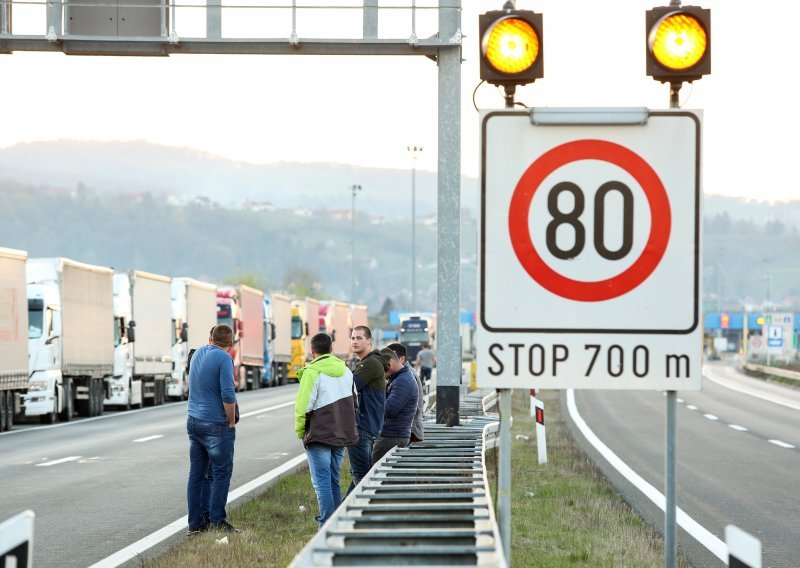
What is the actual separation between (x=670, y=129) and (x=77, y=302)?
105ft

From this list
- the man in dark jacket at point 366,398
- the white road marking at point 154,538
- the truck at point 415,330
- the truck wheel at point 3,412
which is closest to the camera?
the white road marking at point 154,538

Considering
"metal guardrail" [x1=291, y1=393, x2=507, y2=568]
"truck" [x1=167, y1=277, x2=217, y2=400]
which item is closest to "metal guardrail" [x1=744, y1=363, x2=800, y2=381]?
"truck" [x1=167, y1=277, x2=217, y2=400]

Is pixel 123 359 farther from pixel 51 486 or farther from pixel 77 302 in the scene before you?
pixel 51 486

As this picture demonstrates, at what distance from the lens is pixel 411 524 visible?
23.6 feet

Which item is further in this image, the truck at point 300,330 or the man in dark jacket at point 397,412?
the truck at point 300,330

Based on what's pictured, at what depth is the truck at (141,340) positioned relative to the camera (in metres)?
41.2

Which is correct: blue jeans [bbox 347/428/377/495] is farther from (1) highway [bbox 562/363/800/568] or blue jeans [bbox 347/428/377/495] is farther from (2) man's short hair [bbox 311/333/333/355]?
(1) highway [bbox 562/363/800/568]

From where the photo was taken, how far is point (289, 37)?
20.1 metres

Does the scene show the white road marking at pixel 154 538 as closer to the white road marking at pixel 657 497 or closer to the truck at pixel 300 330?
the white road marking at pixel 657 497

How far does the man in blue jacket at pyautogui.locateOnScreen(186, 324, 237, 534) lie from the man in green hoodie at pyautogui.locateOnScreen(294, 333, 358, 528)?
1.19 metres

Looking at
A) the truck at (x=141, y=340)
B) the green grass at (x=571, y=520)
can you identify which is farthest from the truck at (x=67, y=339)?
the green grass at (x=571, y=520)

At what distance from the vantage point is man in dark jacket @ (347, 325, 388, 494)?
13.0m

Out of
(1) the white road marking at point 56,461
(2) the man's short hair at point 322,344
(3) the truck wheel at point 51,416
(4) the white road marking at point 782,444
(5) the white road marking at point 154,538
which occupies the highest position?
(2) the man's short hair at point 322,344

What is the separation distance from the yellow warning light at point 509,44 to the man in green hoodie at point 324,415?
21.7 feet
